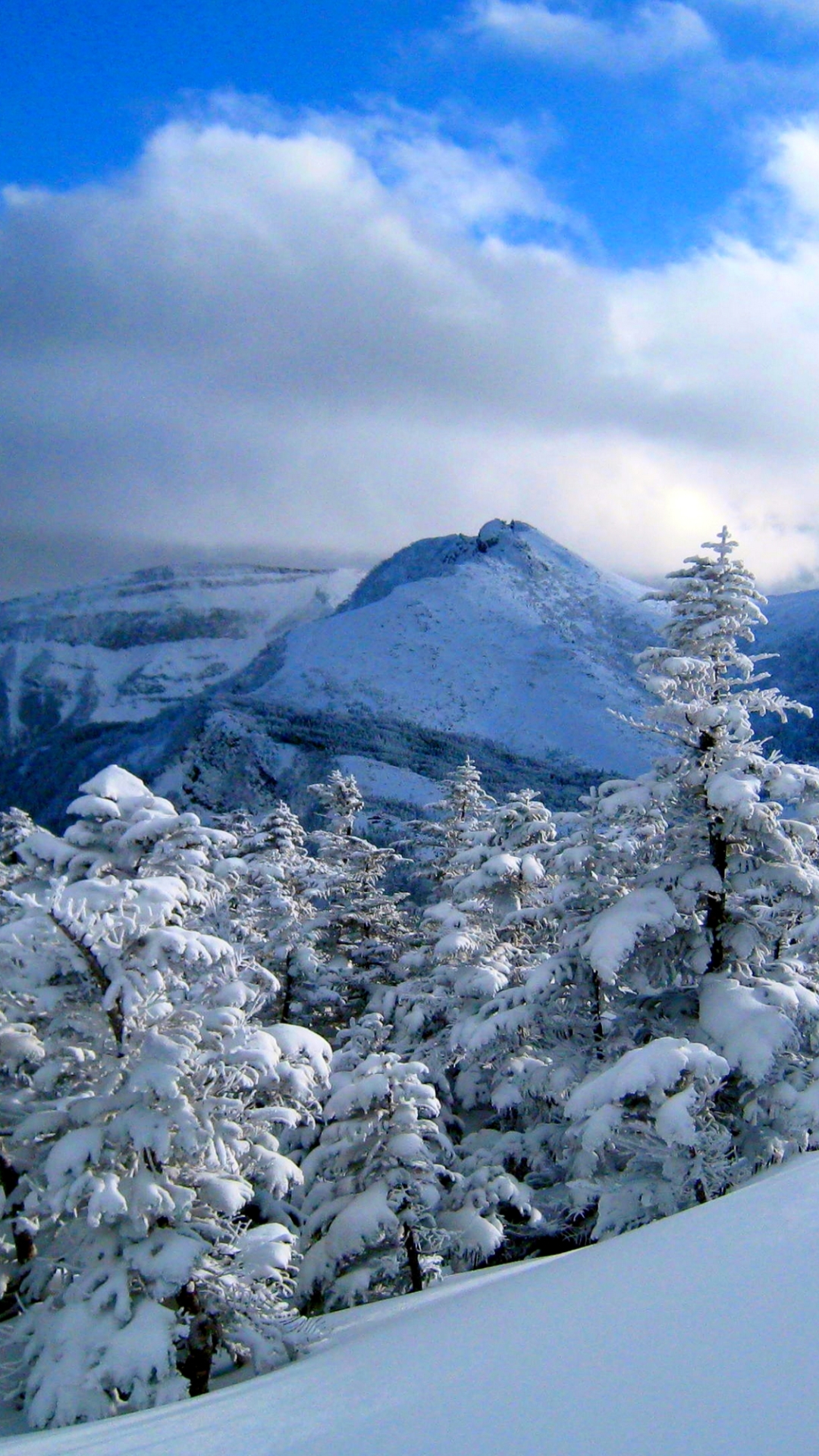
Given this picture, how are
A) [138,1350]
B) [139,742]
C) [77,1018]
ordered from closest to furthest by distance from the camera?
[138,1350] < [77,1018] < [139,742]

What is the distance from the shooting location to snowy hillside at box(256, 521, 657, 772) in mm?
118125

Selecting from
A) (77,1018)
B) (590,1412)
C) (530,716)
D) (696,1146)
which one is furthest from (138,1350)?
(530,716)

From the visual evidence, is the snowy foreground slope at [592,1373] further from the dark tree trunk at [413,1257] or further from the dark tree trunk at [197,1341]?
the dark tree trunk at [413,1257]

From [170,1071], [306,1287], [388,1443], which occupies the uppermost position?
[388,1443]

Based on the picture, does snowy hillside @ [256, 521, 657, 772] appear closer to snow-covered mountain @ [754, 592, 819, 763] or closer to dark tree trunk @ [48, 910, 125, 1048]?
snow-covered mountain @ [754, 592, 819, 763]

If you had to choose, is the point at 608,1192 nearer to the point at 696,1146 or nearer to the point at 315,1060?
the point at 696,1146

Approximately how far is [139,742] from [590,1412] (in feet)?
305

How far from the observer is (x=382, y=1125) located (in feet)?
47.0

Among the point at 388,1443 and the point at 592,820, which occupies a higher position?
the point at 592,820

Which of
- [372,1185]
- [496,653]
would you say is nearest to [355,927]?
[372,1185]

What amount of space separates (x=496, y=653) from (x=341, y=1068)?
125 metres

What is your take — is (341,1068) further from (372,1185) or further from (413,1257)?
(413,1257)

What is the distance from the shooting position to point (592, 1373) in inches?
163

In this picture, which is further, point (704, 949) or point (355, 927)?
point (355, 927)
